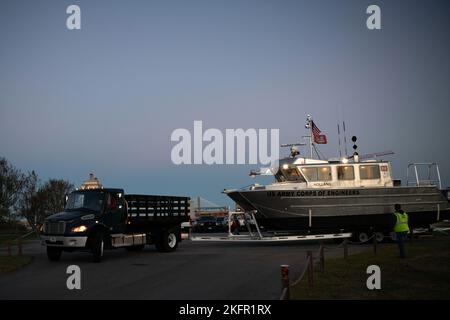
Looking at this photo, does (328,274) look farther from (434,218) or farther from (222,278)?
(434,218)

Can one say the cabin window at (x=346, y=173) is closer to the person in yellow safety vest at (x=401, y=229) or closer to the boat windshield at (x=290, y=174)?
the boat windshield at (x=290, y=174)

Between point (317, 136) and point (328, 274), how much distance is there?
1483 cm

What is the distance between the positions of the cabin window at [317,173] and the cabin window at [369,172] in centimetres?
175

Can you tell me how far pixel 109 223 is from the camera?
17703 mm

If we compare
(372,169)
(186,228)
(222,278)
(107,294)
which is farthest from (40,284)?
(372,169)

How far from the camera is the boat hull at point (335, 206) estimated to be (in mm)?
22750

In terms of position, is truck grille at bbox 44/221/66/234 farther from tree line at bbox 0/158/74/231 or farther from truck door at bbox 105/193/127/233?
tree line at bbox 0/158/74/231

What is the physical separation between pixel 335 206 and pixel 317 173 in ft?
6.11

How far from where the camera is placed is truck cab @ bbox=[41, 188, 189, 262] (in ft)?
55.0

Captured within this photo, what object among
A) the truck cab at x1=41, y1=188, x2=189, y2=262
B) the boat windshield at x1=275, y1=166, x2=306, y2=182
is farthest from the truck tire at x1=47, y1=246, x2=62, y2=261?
the boat windshield at x1=275, y1=166, x2=306, y2=182

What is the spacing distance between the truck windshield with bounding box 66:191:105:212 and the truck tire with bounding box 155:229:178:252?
4041 millimetres

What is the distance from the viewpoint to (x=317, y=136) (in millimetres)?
27156
